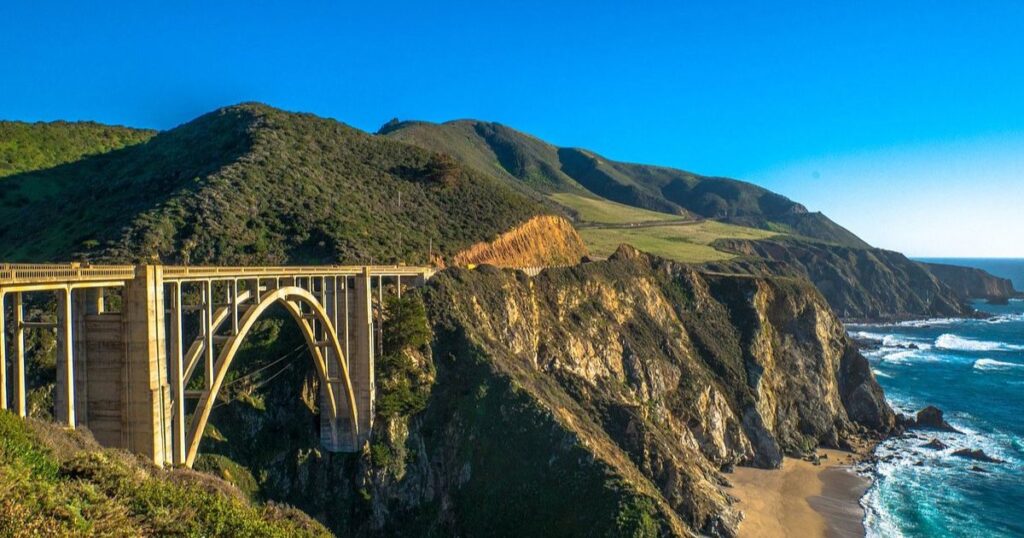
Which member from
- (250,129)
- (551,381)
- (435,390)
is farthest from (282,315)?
(250,129)

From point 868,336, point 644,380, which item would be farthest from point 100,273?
point 868,336

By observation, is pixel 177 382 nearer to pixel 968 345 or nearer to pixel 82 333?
pixel 82 333

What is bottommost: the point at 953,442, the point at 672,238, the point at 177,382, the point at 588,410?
the point at 953,442

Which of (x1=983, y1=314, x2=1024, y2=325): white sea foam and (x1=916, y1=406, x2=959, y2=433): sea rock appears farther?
(x1=983, y1=314, x2=1024, y2=325): white sea foam

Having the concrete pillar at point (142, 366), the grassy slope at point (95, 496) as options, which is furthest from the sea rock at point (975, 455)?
the concrete pillar at point (142, 366)

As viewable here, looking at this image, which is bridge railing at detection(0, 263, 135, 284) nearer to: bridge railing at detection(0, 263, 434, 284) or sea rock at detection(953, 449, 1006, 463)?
bridge railing at detection(0, 263, 434, 284)

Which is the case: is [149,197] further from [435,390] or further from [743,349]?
[743,349]

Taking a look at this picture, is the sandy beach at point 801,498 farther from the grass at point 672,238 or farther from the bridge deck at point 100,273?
the grass at point 672,238

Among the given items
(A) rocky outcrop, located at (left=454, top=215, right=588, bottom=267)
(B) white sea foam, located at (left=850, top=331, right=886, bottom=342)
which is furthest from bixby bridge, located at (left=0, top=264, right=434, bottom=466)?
(B) white sea foam, located at (left=850, top=331, right=886, bottom=342)
